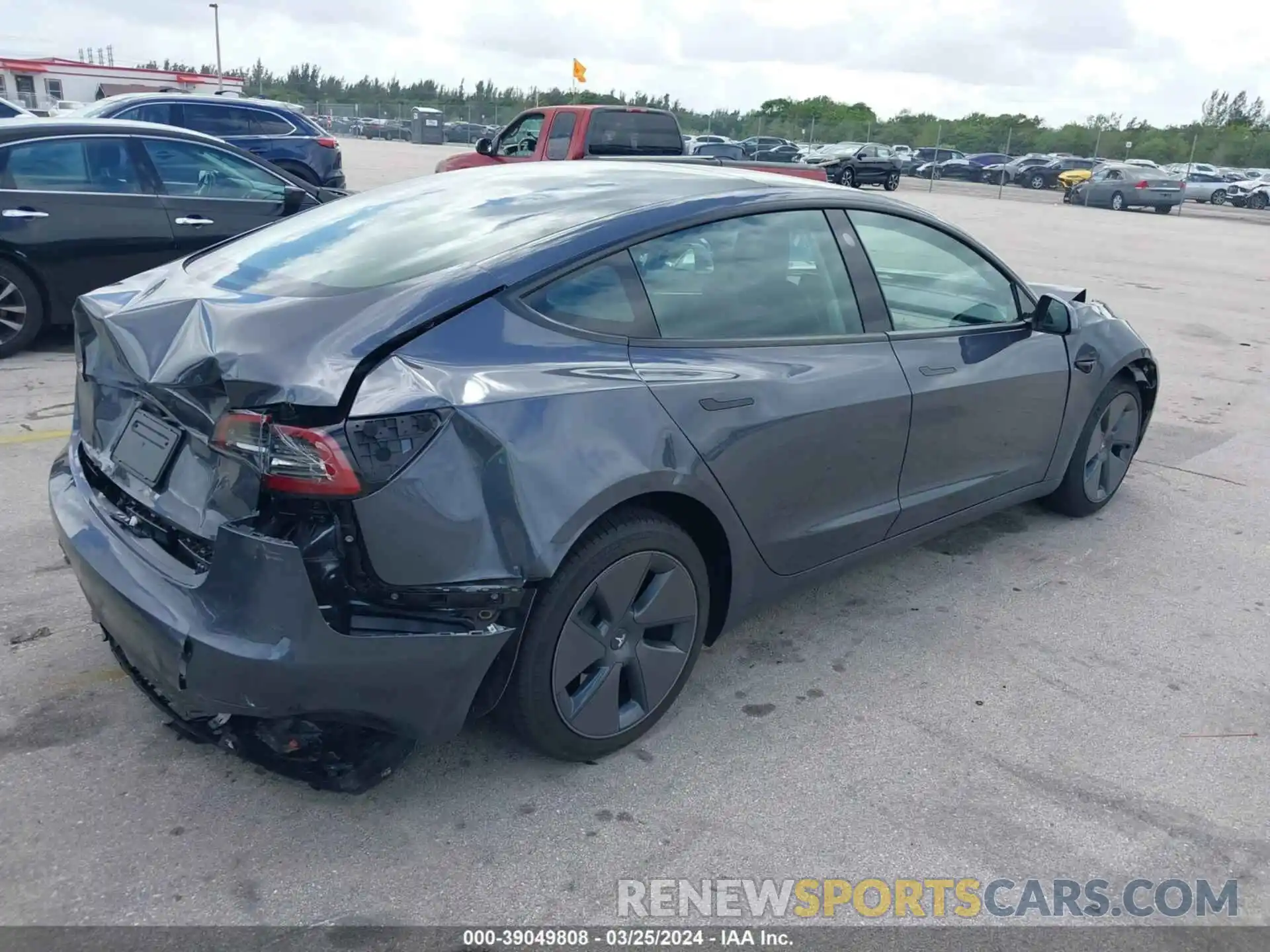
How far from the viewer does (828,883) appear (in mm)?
2572

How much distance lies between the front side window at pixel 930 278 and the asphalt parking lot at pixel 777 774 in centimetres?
101

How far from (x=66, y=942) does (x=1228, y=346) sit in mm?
10412

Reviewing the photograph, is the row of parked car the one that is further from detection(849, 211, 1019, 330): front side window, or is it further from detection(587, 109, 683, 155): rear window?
detection(587, 109, 683, 155): rear window

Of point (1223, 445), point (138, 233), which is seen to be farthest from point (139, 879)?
point (1223, 445)

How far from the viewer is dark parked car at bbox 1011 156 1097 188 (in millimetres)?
43750

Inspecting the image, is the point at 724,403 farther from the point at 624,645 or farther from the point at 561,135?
the point at 561,135

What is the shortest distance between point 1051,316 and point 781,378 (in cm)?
178

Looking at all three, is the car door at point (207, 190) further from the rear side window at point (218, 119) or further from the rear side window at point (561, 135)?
the rear side window at point (218, 119)

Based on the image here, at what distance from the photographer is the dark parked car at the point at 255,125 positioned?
516 inches

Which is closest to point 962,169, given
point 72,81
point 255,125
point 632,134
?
point 632,134

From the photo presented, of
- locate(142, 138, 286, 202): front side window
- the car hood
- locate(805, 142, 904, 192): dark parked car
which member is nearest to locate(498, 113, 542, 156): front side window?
locate(142, 138, 286, 202): front side window

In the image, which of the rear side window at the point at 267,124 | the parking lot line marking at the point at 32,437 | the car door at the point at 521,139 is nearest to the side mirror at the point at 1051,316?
the parking lot line marking at the point at 32,437

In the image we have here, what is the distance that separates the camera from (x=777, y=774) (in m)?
2.98

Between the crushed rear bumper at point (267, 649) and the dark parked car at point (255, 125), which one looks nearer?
the crushed rear bumper at point (267, 649)
